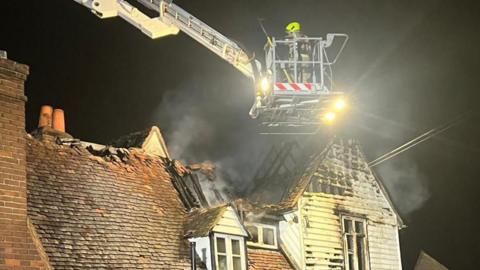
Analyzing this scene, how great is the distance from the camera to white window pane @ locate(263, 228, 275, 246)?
55.2 ft

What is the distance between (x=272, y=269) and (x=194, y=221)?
2660mm

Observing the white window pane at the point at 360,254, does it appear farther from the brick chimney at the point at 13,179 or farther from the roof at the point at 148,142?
the brick chimney at the point at 13,179

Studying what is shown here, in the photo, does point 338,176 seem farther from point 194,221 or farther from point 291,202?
point 194,221

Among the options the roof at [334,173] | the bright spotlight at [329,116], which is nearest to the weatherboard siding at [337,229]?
the roof at [334,173]

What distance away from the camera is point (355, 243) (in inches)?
738

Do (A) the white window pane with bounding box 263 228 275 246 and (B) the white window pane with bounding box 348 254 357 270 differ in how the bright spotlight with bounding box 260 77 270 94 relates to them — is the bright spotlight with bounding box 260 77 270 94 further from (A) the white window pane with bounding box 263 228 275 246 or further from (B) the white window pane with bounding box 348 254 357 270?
(B) the white window pane with bounding box 348 254 357 270

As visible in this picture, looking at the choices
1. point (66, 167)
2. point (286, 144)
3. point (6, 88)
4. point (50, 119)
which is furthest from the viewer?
point (286, 144)

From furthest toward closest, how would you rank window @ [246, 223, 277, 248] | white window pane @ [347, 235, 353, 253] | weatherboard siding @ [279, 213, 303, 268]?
white window pane @ [347, 235, 353, 253] < weatherboard siding @ [279, 213, 303, 268] < window @ [246, 223, 277, 248]

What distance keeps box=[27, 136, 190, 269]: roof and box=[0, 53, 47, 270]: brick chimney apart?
2.56 ft

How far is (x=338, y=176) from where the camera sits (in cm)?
1919

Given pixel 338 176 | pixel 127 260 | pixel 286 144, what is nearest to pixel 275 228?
pixel 338 176

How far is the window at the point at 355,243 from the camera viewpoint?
60.8 ft

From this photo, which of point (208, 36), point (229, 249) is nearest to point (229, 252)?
point (229, 249)

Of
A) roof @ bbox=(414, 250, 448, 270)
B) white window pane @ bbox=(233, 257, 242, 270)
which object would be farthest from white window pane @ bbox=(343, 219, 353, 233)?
roof @ bbox=(414, 250, 448, 270)
